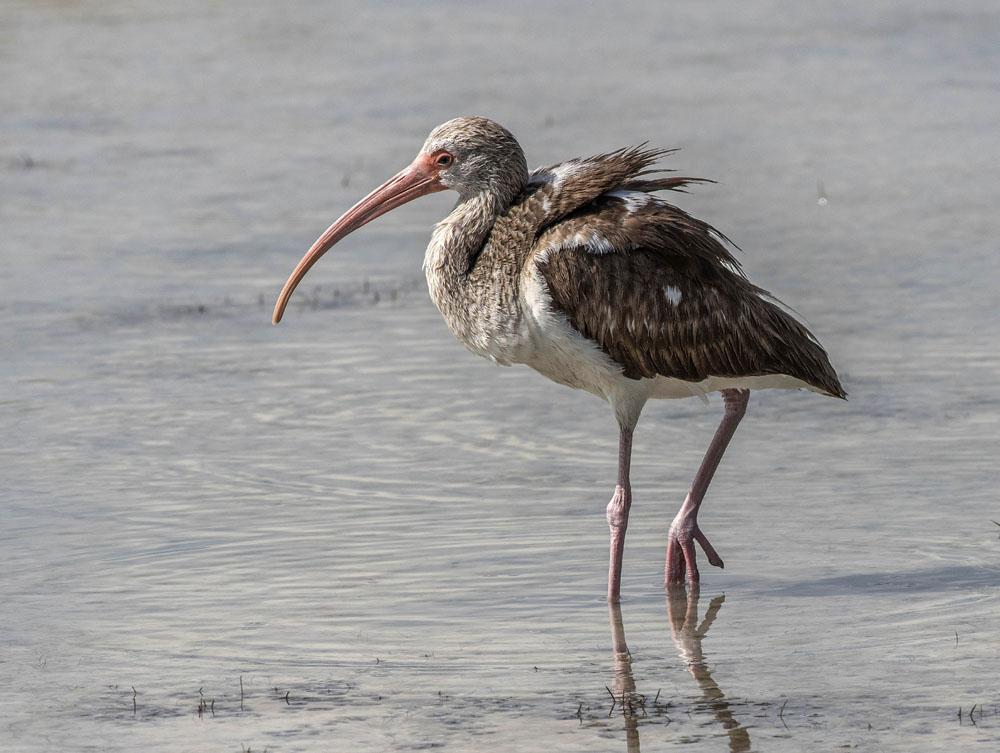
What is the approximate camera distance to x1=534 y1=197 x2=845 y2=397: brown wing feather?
28.5ft

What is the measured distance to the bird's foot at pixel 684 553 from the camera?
8773 millimetres

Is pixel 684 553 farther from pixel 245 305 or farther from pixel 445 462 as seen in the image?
pixel 245 305

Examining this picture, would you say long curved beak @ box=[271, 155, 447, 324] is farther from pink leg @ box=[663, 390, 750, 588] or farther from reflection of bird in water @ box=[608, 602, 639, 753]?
reflection of bird in water @ box=[608, 602, 639, 753]

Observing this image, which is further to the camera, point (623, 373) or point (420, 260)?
point (420, 260)

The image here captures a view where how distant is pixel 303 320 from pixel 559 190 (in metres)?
5.39

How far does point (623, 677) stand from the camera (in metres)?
7.56

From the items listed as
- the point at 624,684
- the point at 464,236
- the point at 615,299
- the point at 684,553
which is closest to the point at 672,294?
the point at 615,299

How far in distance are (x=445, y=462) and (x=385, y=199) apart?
1.66 m

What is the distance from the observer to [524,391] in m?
12.3

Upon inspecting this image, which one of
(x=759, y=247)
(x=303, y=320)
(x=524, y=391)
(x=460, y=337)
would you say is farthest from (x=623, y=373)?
(x=759, y=247)

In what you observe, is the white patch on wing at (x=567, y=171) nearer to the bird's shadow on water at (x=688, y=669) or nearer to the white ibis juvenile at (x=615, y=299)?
the white ibis juvenile at (x=615, y=299)

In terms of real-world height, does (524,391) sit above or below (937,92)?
below

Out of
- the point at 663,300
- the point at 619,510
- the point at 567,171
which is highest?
the point at 567,171

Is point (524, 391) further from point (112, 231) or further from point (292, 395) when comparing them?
point (112, 231)
